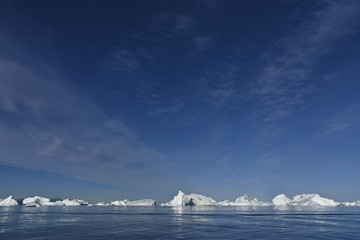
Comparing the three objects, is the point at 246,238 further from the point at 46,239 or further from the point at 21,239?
the point at 21,239

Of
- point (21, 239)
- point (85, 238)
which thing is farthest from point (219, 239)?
point (21, 239)

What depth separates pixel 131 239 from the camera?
2788 cm

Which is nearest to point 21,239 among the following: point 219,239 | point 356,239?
point 219,239

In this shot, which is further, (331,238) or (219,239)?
(331,238)

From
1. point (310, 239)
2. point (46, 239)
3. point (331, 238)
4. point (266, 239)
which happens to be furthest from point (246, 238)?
point (46, 239)

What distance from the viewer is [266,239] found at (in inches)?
1139

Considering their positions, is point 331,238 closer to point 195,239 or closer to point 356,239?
point 356,239

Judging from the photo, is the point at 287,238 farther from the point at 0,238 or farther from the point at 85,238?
the point at 0,238

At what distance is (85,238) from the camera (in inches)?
1130

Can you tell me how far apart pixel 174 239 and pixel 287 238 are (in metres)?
14.5

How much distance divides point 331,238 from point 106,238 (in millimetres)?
28936

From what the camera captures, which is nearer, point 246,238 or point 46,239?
point 46,239

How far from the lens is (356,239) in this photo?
98.4 ft

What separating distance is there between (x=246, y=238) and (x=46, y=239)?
80.0ft
